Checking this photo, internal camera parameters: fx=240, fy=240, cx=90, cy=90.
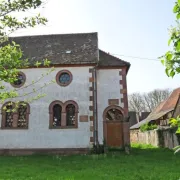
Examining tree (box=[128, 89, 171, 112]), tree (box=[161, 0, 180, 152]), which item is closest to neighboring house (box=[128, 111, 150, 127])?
tree (box=[128, 89, 171, 112])

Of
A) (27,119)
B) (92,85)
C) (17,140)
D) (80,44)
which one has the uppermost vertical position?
(80,44)

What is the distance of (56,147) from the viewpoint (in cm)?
1711

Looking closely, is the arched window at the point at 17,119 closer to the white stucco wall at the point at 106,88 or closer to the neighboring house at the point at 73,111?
the neighboring house at the point at 73,111

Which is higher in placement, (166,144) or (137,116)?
(137,116)

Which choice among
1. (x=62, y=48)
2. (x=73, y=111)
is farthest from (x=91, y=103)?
(x=62, y=48)

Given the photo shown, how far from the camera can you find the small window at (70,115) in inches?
693

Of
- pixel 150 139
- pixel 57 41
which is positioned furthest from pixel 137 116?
pixel 57 41

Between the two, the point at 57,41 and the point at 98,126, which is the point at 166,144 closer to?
the point at 98,126

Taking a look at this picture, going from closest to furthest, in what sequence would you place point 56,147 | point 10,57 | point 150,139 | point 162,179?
point 10,57
point 162,179
point 56,147
point 150,139

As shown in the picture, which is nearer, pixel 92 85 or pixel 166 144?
pixel 92 85

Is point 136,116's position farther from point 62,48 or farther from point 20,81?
point 20,81

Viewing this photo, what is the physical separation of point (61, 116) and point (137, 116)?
4736 centimetres

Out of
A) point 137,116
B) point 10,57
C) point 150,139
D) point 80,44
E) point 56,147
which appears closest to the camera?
point 10,57

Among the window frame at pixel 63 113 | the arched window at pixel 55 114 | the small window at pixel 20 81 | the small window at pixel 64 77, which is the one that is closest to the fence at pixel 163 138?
the window frame at pixel 63 113
